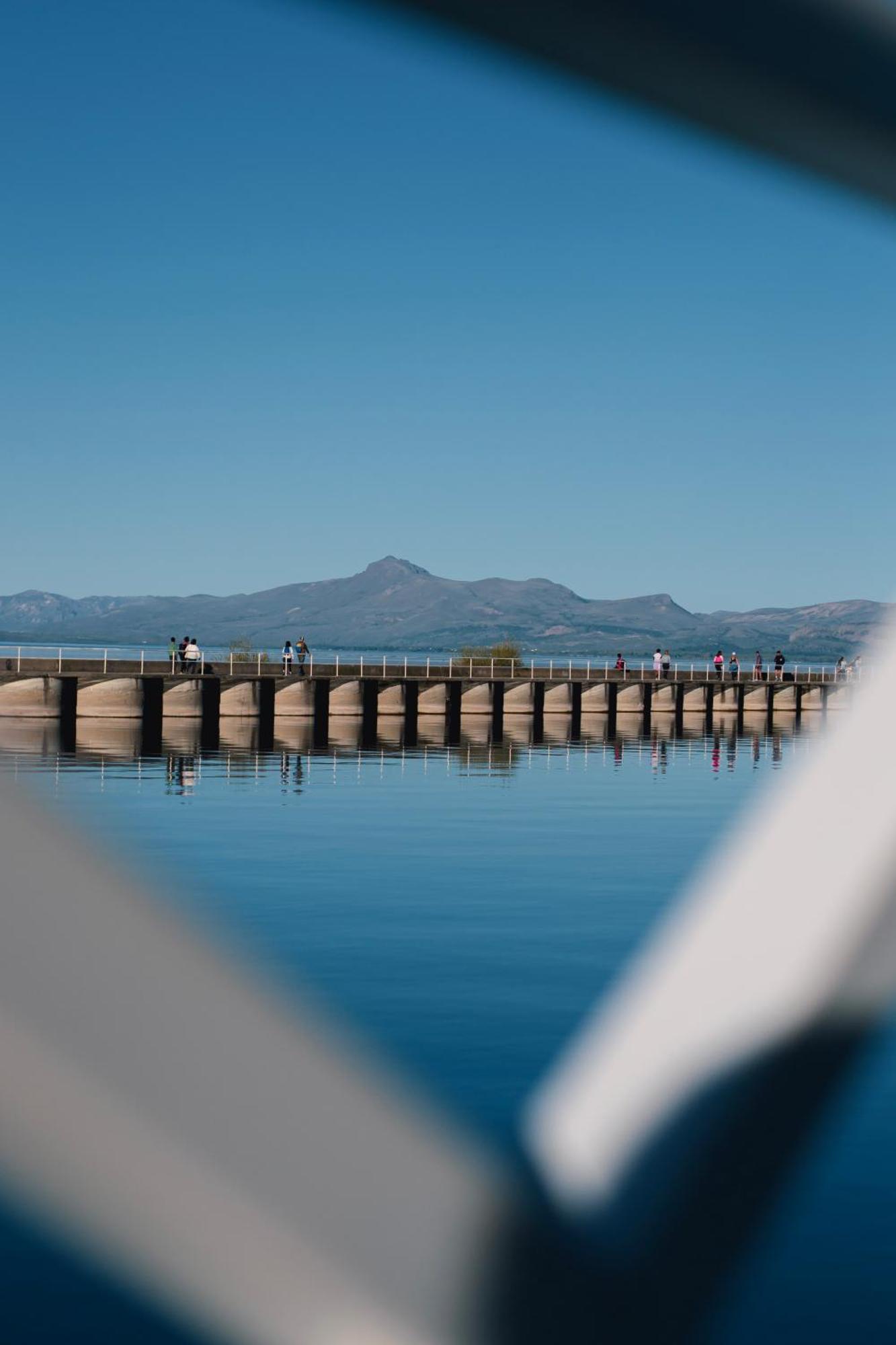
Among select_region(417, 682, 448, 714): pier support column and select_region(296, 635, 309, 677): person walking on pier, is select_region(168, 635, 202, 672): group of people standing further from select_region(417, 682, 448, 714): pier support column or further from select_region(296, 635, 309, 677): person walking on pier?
select_region(417, 682, 448, 714): pier support column

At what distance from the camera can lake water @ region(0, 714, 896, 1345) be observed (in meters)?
5.86

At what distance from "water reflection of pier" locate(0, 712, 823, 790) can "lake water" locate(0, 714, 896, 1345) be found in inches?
10.0

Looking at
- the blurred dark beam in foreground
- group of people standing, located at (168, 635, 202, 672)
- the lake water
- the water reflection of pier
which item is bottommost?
the water reflection of pier

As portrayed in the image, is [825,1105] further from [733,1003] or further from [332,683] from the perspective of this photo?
[332,683]

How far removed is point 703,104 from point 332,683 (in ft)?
153

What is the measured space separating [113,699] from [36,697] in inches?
87.4

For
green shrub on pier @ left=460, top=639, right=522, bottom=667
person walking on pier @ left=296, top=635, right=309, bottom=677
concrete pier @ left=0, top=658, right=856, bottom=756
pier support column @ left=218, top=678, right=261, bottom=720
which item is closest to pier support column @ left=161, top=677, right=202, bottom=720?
concrete pier @ left=0, top=658, right=856, bottom=756

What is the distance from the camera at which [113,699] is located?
4141 centimetres

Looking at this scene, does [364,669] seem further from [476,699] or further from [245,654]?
[245,654]

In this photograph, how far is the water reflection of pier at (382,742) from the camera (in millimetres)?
32938

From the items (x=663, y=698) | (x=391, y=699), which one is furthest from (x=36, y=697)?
(x=663, y=698)

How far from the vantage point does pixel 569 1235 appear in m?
1.74

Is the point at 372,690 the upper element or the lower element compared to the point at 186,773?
upper

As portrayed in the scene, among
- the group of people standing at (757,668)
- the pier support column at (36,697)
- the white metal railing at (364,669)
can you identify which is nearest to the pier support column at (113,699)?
the white metal railing at (364,669)
